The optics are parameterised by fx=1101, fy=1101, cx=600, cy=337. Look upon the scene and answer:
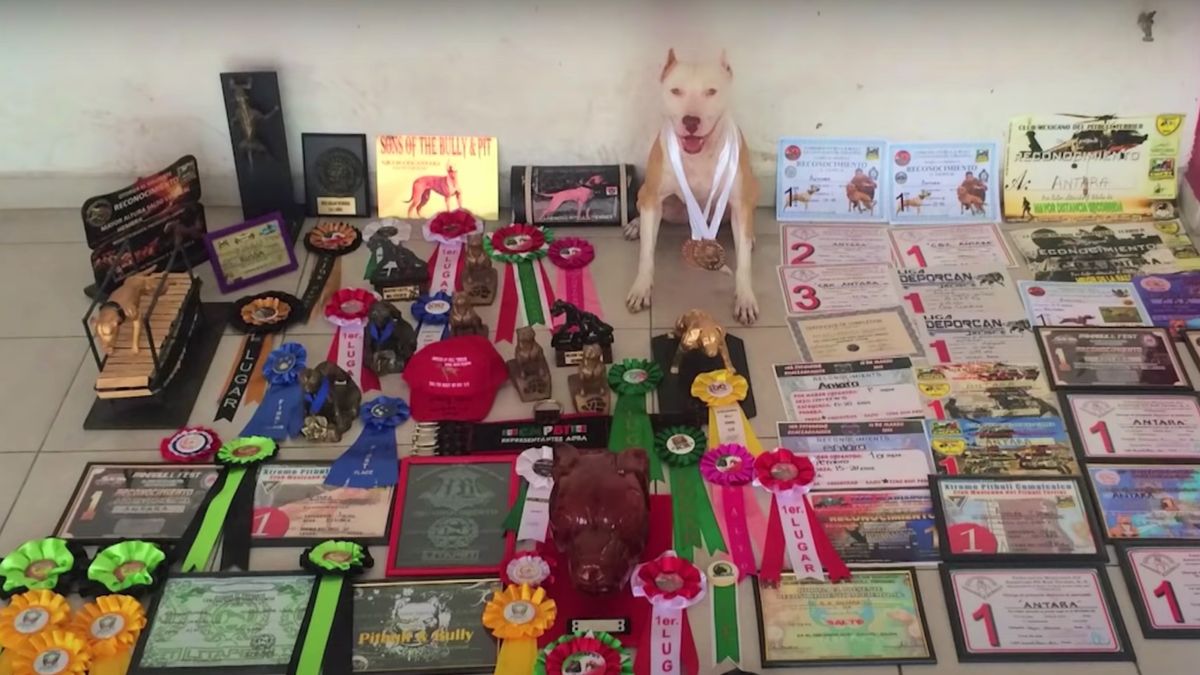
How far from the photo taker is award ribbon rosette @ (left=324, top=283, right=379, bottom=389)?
1.87 m

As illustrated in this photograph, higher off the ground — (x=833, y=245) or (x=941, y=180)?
(x=941, y=180)

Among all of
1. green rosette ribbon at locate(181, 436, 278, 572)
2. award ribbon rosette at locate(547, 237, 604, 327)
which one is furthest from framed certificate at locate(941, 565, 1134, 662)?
green rosette ribbon at locate(181, 436, 278, 572)

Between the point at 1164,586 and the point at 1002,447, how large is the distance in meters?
0.30

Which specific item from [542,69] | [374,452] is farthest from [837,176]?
[374,452]

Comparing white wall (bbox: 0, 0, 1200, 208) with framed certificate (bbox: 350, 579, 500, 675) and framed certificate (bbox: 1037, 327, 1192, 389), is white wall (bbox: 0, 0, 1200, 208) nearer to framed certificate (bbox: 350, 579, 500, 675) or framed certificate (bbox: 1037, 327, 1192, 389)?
framed certificate (bbox: 1037, 327, 1192, 389)

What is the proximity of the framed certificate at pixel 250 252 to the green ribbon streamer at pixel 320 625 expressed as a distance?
0.76 metres

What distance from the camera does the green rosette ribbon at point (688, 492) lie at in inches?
61.7

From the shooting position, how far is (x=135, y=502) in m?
1.64

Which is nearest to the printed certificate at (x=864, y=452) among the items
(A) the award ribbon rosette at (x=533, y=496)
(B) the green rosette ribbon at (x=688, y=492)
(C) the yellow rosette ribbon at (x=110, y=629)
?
(B) the green rosette ribbon at (x=688, y=492)

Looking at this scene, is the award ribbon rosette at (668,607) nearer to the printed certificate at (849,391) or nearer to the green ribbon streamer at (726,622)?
the green ribbon streamer at (726,622)

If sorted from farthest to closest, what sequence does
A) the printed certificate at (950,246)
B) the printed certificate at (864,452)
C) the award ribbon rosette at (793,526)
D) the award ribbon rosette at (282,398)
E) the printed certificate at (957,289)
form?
the printed certificate at (950,246) → the printed certificate at (957,289) → the award ribbon rosette at (282,398) → the printed certificate at (864,452) → the award ribbon rosette at (793,526)

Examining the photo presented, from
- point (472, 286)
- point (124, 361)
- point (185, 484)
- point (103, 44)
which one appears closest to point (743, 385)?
point (472, 286)

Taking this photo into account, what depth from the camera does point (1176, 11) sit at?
6.79 ft

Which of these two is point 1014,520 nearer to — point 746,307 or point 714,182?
point 746,307
